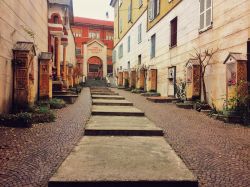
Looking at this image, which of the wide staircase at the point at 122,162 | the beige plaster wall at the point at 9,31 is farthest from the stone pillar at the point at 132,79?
the wide staircase at the point at 122,162

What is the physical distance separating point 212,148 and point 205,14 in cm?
760

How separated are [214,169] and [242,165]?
0.51 m

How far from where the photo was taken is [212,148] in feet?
15.9

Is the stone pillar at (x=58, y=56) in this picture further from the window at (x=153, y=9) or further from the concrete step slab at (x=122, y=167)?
the concrete step slab at (x=122, y=167)

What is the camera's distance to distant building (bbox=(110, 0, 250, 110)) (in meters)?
8.70

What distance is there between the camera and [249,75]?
799 centimetres

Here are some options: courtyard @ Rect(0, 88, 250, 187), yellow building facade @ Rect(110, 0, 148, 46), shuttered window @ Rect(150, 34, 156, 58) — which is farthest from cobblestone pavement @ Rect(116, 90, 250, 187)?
yellow building facade @ Rect(110, 0, 148, 46)

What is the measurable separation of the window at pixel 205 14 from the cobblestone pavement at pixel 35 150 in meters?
6.57

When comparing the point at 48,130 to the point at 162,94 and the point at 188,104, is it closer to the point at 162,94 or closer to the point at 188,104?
the point at 188,104

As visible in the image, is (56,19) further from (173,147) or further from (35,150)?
(173,147)

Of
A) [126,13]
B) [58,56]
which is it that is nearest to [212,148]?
[58,56]

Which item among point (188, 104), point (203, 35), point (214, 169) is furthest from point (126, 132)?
point (203, 35)

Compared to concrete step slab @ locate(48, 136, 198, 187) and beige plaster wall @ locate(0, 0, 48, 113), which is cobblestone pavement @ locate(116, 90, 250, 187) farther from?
beige plaster wall @ locate(0, 0, 48, 113)

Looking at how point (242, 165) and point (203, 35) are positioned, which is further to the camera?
point (203, 35)
